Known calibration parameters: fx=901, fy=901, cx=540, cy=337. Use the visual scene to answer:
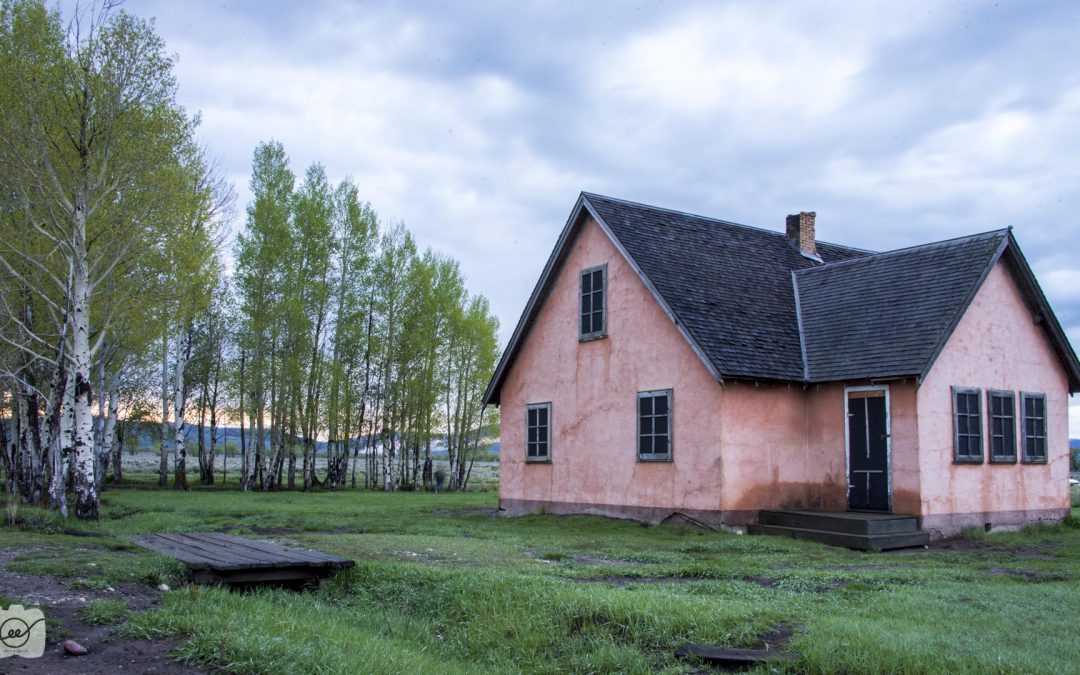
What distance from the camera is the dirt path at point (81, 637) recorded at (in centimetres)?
660

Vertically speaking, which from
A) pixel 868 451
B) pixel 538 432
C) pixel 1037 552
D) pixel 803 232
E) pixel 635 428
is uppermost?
pixel 803 232

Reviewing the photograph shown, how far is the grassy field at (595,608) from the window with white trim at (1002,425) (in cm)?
405

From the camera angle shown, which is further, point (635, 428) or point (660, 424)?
point (635, 428)

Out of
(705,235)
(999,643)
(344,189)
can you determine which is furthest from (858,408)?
(344,189)

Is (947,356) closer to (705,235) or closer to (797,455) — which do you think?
(797,455)

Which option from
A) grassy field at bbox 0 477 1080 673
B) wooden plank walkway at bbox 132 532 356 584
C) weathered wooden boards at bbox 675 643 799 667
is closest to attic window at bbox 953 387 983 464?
grassy field at bbox 0 477 1080 673

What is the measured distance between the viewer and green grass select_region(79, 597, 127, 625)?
782 centimetres

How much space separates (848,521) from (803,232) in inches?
406

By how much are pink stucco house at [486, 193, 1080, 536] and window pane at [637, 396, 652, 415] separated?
3 cm

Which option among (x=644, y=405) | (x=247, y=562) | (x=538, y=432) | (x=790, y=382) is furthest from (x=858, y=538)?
(x=247, y=562)

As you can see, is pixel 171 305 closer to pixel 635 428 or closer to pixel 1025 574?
pixel 635 428

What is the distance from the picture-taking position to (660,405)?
62.6 ft

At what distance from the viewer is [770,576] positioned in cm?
1119

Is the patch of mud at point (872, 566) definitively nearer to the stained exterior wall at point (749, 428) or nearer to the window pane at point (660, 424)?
the stained exterior wall at point (749, 428)
